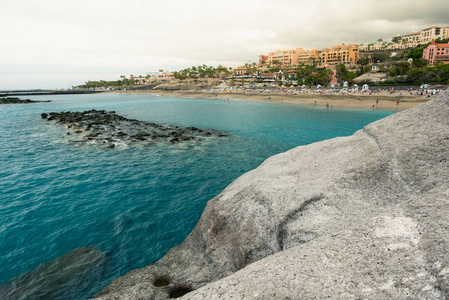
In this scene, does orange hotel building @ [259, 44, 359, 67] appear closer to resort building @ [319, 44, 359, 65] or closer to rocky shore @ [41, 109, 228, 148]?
resort building @ [319, 44, 359, 65]

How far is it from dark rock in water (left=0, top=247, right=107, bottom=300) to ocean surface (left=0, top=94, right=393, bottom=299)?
19cm

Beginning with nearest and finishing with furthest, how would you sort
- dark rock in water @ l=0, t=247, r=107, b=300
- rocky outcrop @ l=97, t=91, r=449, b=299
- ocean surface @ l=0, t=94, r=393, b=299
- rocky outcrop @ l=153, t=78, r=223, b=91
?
rocky outcrop @ l=97, t=91, r=449, b=299 < dark rock in water @ l=0, t=247, r=107, b=300 < ocean surface @ l=0, t=94, r=393, b=299 < rocky outcrop @ l=153, t=78, r=223, b=91

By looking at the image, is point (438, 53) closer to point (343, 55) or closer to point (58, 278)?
point (343, 55)

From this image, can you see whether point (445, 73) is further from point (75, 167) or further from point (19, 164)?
point (19, 164)

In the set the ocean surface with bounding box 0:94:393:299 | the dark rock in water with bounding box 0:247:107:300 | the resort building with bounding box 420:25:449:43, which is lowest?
the dark rock in water with bounding box 0:247:107:300

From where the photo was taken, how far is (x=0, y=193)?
18891 millimetres

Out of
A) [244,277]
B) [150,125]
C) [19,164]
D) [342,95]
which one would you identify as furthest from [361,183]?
[342,95]

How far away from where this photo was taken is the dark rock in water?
9.49 m

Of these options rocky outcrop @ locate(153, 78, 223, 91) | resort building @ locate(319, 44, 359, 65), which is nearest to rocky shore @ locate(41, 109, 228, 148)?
rocky outcrop @ locate(153, 78, 223, 91)

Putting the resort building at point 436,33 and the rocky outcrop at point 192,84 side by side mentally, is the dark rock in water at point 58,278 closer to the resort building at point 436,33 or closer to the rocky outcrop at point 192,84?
the rocky outcrop at point 192,84

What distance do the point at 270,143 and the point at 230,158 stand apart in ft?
28.2

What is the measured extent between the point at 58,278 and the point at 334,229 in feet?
37.1

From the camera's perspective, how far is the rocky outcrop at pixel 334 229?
4180 mm

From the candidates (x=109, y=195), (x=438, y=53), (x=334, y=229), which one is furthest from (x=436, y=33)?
(x=109, y=195)
